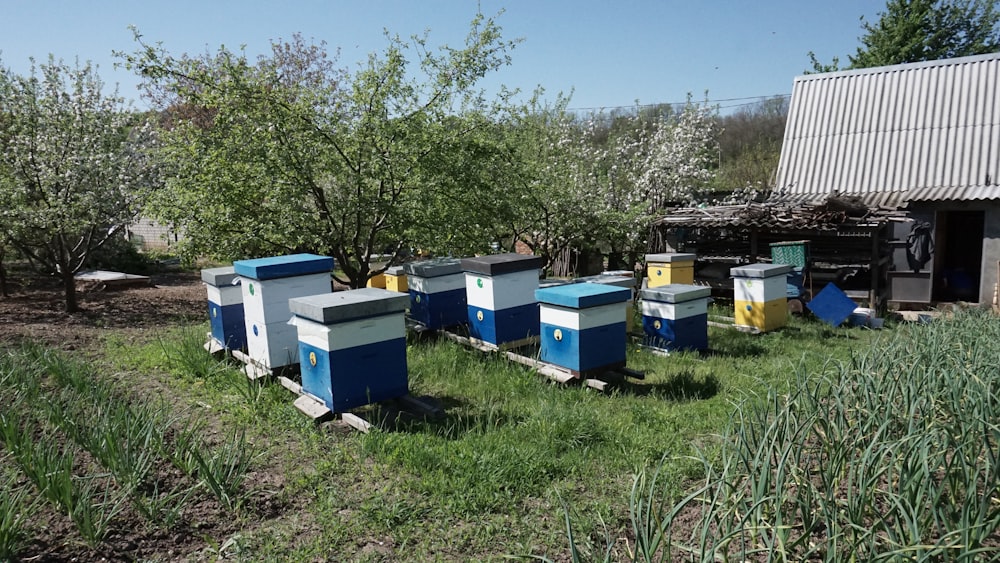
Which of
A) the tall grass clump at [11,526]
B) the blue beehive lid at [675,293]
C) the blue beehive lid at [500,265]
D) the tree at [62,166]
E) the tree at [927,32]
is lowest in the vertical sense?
the tall grass clump at [11,526]

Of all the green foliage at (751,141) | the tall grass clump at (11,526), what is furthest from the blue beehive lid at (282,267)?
the green foliage at (751,141)

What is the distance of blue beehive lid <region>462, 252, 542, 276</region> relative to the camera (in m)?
6.04

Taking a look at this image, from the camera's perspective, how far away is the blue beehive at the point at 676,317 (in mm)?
6766

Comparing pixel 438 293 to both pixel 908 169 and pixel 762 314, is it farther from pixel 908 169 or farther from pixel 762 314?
pixel 908 169

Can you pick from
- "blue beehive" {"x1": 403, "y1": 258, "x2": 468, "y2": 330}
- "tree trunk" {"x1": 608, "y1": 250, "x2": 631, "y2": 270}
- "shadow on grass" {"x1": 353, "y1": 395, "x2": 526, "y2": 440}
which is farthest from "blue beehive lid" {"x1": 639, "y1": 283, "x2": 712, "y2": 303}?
"tree trunk" {"x1": 608, "y1": 250, "x2": 631, "y2": 270}

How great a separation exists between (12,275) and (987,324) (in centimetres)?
1601

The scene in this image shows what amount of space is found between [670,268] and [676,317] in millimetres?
2205

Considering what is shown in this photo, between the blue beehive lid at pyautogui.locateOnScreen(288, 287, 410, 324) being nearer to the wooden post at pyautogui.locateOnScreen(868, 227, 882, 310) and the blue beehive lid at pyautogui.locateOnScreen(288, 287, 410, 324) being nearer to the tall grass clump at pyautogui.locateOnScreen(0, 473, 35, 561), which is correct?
the tall grass clump at pyautogui.locateOnScreen(0, 473, 35, 561)

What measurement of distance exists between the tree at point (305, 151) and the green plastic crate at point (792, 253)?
5.22 meters

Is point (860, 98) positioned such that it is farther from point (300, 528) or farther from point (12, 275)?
point (12, 275)

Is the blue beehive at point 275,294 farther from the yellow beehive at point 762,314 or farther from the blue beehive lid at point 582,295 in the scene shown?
the yellow beehive at point 762,314

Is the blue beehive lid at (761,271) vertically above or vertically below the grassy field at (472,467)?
above

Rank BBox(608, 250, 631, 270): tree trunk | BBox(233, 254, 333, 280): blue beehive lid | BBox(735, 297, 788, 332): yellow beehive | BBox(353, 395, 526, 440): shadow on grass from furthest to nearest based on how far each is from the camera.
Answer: BBox(608, 250, 631, 270): tree trunk, BBox(735, 297, 788, 332): yellow beehive, BBox(233, 254, 333, 280): blue beehive lid, BBox(353, 395, 526, 440): shadow on grass

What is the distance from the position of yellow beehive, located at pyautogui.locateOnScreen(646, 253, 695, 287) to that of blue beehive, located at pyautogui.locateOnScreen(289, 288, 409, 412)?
517 centimetres
